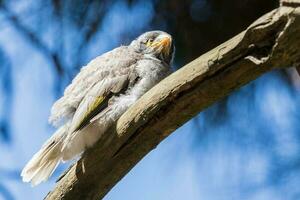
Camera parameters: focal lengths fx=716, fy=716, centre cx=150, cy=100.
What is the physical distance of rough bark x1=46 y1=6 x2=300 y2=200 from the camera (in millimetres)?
1556

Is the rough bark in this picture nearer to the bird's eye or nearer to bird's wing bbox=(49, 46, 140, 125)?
bird's wing bbox=(49, 46, 140, 125)

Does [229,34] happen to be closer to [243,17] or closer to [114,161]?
[243,17]

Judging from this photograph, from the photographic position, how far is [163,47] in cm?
232

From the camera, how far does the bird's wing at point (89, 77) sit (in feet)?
7.22

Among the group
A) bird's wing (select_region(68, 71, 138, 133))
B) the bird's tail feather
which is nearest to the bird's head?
bird's wing (select_region(68, 71, 138, 133))

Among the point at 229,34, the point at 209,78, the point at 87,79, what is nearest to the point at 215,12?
the point at 229,34

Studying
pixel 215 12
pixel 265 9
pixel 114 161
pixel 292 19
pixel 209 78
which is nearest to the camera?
pixel 292 19

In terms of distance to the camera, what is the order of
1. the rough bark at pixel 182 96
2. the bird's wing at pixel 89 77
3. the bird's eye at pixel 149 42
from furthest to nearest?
the bird's eye at pixel 149 42
the bird's wing at pixel 89 77
the rough bark at pixel 182 96

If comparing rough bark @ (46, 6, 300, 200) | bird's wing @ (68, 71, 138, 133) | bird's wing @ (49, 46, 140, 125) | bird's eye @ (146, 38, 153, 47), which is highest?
bird's eye @ (146, 38, 153, 47)

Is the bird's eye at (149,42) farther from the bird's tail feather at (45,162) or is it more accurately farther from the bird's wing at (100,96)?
the bird's tail feather at (45,162)

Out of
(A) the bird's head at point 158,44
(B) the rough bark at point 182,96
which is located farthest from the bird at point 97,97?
(B) the rough bark at point 182,96

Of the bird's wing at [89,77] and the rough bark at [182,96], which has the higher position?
the bird's wing at [89,77]

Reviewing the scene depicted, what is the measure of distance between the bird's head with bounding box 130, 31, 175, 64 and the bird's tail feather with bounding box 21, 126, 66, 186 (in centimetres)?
42

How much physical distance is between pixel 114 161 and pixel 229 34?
23.4 inches
